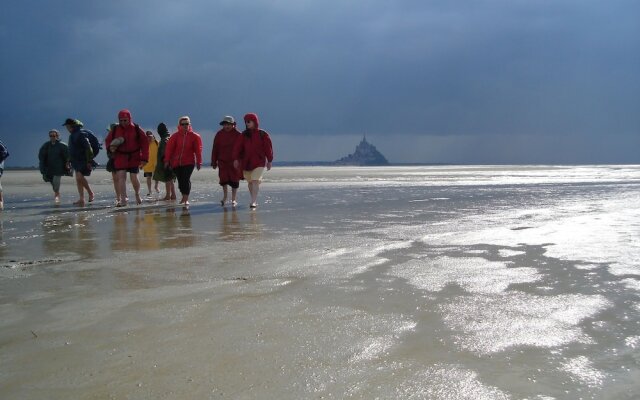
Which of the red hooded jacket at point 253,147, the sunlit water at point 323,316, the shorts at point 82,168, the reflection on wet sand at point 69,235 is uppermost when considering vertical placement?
the red hooded jacket at point 253,147

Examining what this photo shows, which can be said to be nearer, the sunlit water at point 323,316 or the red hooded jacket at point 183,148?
the sunlit water at point 323,316

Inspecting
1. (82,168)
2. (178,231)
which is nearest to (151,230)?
(178,231)

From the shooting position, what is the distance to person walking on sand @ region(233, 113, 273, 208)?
38.2 ft

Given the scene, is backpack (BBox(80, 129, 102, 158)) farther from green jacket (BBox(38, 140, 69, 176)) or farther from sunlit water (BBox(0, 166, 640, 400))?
sunlit water (BBox(0, 166, 640, 400))

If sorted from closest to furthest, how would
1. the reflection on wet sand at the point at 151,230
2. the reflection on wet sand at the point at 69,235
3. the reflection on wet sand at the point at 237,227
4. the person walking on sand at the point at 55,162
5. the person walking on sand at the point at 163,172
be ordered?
the reflection on wet sand at the point at 69,235 → the reflection on wet sand at the point at 151,230 → the reflection on wet sand at the point at 237,227 → the person walking on sand at the point at 55,162 → the person walking on sand at the point at 163,172

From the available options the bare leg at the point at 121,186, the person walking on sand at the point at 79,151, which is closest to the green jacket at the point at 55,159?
the person walking on sand at the point at 79,151

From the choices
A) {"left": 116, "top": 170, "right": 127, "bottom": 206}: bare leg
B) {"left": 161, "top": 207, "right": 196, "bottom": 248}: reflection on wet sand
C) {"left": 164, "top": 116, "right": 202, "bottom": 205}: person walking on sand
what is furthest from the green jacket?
{"left": 161, "top": 207, "right": 196, "bottom": 248}: reflection on wet sand

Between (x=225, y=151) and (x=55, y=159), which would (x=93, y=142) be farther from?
(x=225, y=151)

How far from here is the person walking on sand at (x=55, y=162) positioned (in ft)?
43.3

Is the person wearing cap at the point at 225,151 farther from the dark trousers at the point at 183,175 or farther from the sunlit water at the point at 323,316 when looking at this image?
the sunlit water at the point at 323,316

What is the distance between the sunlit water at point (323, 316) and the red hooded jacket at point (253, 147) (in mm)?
5169

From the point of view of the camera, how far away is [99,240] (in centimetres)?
640

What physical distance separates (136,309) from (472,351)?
1.88m

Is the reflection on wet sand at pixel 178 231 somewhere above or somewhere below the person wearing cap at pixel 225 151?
below
